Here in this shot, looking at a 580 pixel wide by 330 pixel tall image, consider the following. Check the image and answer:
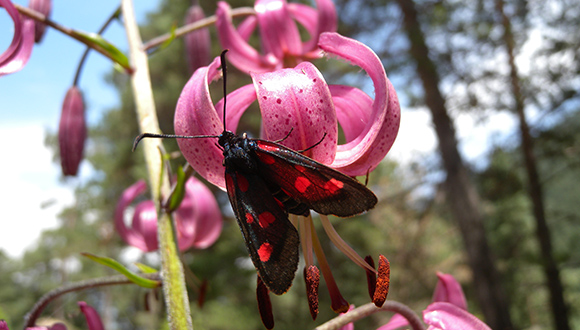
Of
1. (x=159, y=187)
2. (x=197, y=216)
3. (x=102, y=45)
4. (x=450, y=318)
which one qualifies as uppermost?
(x=102, y=45)

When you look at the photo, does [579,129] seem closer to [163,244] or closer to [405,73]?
[405,73]

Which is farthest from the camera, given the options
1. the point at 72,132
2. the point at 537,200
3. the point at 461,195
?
the point at 537,200

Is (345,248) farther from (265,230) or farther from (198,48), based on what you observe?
(198,48)

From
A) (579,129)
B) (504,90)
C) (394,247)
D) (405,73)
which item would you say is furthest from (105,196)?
(579,129)

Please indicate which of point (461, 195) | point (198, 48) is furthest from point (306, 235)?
point (461, 195)

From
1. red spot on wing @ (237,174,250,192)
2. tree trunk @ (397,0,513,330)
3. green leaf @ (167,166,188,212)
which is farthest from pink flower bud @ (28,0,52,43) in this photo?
tree trunk @ (397,0,513,330)

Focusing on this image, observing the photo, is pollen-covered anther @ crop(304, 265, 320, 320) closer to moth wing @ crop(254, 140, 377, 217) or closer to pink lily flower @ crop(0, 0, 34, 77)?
moth wing @ crop(254, 140, 377, 217)

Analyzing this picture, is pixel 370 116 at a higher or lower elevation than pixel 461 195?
lower
